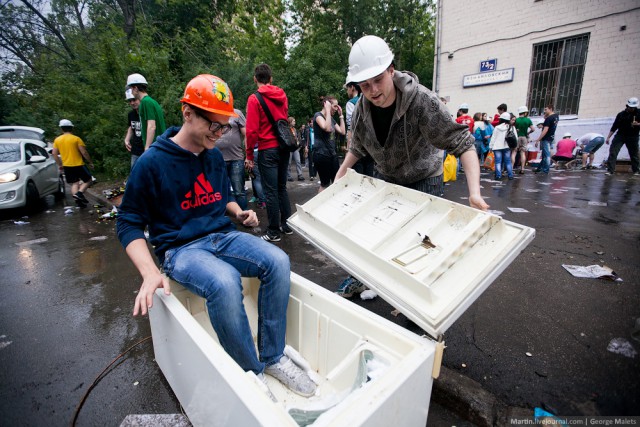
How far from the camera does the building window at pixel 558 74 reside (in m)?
9.65

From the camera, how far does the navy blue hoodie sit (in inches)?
61.1

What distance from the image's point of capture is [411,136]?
77.8 inches

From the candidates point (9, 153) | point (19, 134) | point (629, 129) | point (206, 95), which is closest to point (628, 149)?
point (629, 129)

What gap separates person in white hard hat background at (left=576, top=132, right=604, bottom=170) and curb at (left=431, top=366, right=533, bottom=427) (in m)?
10.8

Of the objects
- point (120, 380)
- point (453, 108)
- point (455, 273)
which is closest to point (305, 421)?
point (455, 273)

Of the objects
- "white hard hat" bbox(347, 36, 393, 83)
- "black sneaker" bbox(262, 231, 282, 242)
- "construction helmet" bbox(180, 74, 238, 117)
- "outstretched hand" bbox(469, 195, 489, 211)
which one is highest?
"white hard hat" bbox(347, 36, 393, 83)

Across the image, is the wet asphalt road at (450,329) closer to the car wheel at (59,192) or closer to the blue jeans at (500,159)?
the blue jeans at (500,159)

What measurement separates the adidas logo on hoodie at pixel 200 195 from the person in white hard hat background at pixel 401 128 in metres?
0.98

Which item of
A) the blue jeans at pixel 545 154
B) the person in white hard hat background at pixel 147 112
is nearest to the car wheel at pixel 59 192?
the person in white hard hat background at pixel 147 112

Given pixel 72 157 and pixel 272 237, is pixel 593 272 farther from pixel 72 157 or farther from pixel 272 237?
pixel 72 157

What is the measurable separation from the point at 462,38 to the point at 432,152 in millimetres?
12279

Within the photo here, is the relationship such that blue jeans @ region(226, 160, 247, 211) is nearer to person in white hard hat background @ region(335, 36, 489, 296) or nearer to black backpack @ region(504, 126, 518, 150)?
person in white hard hat background @ region(335, 36, 489, 296)

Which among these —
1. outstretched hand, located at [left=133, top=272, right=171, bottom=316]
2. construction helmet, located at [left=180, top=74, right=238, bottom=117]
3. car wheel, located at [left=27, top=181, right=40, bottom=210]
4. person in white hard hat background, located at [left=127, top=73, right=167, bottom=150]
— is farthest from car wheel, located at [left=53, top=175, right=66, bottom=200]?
outstretched hand, located at [left=133, top=272, right=171, bottom=316]

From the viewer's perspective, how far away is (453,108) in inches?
485
